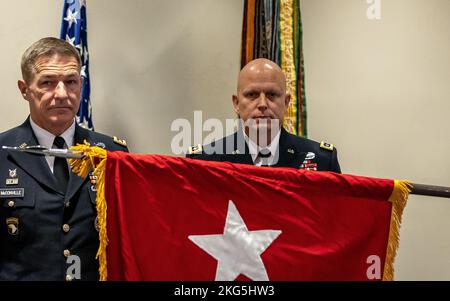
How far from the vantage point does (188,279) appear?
1.94m

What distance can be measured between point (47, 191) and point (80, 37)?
1034 millimetres

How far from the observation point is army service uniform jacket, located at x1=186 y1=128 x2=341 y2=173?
2.39 m

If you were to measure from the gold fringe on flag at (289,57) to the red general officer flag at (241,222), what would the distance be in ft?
3.01

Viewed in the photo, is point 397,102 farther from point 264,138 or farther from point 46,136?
point 46,136

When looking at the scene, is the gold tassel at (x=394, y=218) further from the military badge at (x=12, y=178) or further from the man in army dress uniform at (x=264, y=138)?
the military badge at (x=12, y=178)

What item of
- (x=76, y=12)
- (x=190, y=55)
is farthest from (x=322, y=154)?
A: (x=76, y=12)

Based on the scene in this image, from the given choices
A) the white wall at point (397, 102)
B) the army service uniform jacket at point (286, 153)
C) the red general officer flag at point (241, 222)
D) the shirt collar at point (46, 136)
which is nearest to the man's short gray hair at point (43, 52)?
the shirt collar at point (46, 136)

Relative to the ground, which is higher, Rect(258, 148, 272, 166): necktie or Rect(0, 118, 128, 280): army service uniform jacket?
Rect(258, 148, 272, 166): necktie

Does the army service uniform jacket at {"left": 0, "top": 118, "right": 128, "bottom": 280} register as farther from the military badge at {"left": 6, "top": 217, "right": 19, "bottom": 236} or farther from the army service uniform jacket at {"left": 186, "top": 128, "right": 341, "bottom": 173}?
the army service uniform jacket at {"left": 186, "top": 128, "right": 341, "bottom": 173}

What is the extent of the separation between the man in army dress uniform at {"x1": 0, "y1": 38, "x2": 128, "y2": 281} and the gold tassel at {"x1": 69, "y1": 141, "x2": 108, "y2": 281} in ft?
0.44

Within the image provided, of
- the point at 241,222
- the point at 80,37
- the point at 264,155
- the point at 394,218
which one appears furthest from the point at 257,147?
the point at 80,37

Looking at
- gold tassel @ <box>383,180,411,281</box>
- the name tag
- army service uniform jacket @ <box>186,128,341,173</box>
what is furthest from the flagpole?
the name tag

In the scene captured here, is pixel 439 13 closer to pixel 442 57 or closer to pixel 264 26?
pixel 442 57
